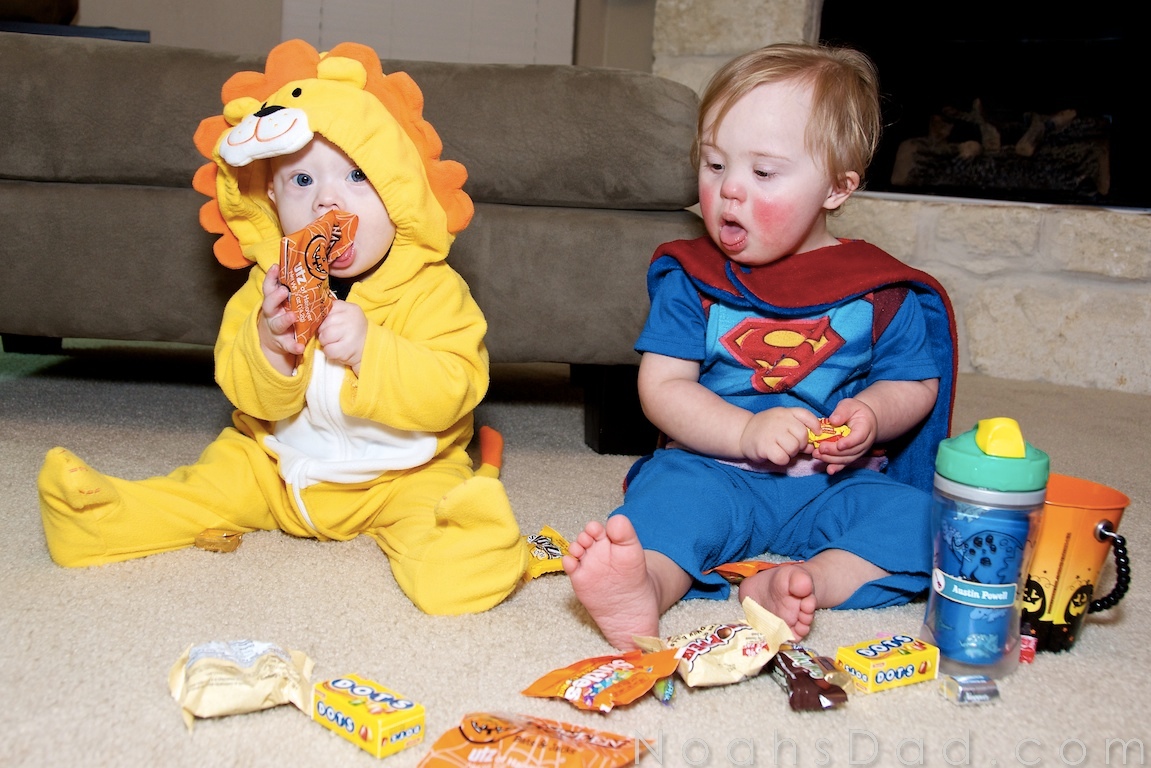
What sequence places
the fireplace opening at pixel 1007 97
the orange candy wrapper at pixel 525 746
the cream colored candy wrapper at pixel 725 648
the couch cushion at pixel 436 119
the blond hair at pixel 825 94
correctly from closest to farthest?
the orange candy wrapper at pixel 525 746 → the cream colored candy wrapper at pixel 725 648 → the blond hair at pixel 825 94 → the couch cushion at pixel 436 119 → the fireplace opening at pixel 1007 97

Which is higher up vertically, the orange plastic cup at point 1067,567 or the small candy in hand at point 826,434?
the small candy in hand at point 826,434

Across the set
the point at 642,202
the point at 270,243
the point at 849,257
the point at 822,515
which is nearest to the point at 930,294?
the point at 849,257

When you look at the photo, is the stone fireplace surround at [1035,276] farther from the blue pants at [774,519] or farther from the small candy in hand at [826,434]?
the small candy in hand at [826,434]

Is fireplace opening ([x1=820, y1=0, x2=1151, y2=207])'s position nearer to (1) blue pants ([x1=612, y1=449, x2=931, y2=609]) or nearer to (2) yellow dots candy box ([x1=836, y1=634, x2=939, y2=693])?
(1) blue pants ([x1=612, y1=449, x2=931, y2=609])

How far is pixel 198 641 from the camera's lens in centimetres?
80

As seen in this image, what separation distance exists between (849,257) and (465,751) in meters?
0.65

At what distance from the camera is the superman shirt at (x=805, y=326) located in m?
1.05

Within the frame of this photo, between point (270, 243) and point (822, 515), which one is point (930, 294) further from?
point (270, 243)

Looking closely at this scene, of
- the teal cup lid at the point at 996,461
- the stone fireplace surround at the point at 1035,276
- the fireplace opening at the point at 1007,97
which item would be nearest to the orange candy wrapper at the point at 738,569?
the teal cup lid at the point at 996,461

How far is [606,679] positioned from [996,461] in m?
0.32

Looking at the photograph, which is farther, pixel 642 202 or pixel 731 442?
pixel 642 202

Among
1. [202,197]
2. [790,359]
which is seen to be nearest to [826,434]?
[790,359]

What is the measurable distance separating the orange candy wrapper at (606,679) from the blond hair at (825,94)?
525 millimetres

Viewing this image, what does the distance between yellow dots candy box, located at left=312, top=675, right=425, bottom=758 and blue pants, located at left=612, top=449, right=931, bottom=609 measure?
0.28 m
